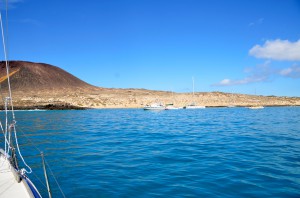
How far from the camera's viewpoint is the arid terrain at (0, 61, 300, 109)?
106994 mm

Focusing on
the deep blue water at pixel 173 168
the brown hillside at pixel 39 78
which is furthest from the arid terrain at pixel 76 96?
the deep blue water at pixel 173 168

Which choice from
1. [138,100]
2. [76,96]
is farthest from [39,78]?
[138,100]

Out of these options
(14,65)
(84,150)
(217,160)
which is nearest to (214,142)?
(217,160)

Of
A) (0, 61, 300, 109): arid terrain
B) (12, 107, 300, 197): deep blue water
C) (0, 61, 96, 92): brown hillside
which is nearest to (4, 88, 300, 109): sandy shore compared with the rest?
(0, 61, 300, 109): arid terrain

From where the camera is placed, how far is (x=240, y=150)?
16.1m

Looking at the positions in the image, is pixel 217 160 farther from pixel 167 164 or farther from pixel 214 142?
pixel 214 142

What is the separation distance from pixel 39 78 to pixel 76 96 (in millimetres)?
49650

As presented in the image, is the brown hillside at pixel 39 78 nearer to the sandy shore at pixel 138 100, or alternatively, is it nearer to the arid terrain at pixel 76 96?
the arid terrain at pixel 76 96

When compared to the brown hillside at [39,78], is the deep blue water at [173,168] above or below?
below

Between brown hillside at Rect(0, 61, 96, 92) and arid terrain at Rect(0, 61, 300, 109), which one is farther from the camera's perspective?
brown hillside at Rect(0, 61, 96, 92)

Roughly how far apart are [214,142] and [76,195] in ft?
41.4

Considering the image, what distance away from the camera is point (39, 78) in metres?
159

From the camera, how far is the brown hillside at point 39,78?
5699 inches

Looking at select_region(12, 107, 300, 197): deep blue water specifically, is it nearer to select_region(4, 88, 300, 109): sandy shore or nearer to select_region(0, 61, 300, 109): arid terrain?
select_region(0, 61, 300, 109): arid terrain
